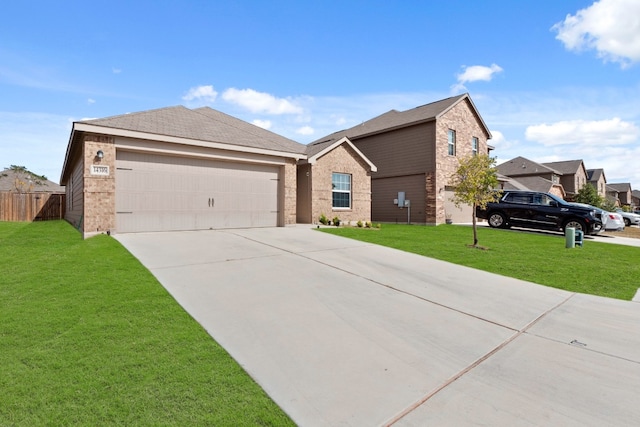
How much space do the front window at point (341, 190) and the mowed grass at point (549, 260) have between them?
14.0ft

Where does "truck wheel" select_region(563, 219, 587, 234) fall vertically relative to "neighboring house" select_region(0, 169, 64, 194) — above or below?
below

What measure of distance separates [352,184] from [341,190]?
30.9 inches

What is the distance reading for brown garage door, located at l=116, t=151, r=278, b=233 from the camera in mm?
9940

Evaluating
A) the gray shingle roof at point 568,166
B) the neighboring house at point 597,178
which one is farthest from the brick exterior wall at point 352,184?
the neighboring house at point 597,178

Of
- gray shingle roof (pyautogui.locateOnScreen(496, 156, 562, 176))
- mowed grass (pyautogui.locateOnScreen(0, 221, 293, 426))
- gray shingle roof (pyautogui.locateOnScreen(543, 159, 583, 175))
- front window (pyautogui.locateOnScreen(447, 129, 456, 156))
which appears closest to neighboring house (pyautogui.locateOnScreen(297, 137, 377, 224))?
front window (pyautogui.locateOnScreen(447, 129, 456, 156))

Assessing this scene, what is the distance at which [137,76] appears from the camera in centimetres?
1115

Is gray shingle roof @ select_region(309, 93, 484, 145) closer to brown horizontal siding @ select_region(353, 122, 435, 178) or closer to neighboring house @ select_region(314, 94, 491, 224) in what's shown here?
neighboring house @ select_region(314, 94, 491, 224)

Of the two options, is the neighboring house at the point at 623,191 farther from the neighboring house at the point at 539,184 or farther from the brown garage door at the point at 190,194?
the brown garage door at the point at 190,194

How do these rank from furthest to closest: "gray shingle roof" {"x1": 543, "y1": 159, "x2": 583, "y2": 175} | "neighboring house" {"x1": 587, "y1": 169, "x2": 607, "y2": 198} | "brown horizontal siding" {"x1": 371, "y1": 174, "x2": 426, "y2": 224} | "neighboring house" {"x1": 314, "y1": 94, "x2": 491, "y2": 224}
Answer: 1. "neighboring house" {"x1": 587, "y1": 169, "x2": 607, "y2": 198}
2. "gray shingle roof" {"x1": 543, "y1": 159, "x2": 583, "y2": 175}
3. "brown horizontal siding" {"x1": 371, "y1": 174, "x2": 426, "y2": 224}
4. "neighboring house" {"x1": 314, "y1": 94, "x2": 491, "y2": 224}

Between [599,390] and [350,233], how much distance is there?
890cm

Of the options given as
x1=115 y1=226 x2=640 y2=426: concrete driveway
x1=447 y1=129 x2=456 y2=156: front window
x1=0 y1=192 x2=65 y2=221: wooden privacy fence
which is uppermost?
x1=447 y1=129 x2=456 y2=156: front window

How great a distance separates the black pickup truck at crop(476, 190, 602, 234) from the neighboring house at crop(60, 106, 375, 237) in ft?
32.4

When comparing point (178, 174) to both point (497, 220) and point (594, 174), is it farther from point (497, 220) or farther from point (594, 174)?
point (594, 174)

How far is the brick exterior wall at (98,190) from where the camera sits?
9148 mm
